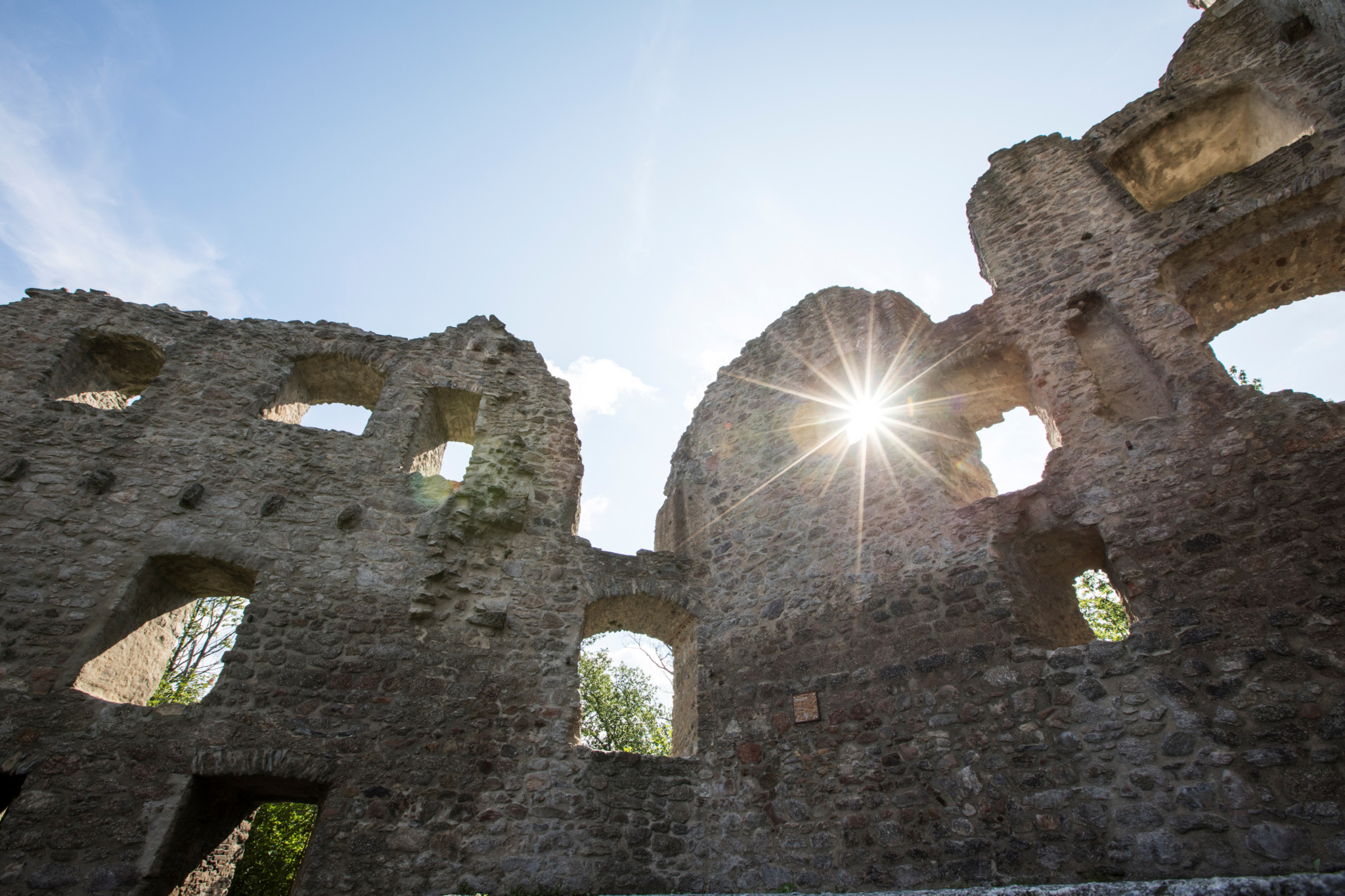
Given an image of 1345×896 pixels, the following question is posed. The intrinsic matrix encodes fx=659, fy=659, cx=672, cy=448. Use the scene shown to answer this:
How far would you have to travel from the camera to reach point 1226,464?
216 inches

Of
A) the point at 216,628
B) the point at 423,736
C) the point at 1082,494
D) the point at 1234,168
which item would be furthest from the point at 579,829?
the point at 216,628

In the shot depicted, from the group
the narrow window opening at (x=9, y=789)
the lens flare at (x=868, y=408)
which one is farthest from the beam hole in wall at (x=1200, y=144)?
the narrow window opening at (x=9, y=789)

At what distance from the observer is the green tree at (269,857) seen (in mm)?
11844

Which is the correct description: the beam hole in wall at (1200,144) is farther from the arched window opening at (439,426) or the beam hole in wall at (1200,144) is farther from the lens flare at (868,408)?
the arched window opening at (439,426)

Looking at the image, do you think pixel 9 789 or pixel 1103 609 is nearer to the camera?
pixel 9 789

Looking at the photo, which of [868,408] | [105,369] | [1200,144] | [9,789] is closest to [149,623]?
[9,789]

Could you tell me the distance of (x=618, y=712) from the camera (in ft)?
68.1

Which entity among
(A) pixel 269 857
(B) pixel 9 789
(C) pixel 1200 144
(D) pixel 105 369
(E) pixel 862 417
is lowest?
(A) pixel 269 857

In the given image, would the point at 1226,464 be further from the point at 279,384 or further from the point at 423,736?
the point at 279,384

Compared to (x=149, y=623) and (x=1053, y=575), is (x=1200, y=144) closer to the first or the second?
(x=1053, y=575)

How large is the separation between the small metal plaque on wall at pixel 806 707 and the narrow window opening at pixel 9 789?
6675mm

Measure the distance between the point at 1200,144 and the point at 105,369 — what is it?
1490 centimetres

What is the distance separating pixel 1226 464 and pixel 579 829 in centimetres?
657

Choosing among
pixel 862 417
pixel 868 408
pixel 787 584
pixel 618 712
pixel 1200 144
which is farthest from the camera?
pixel 618 712
